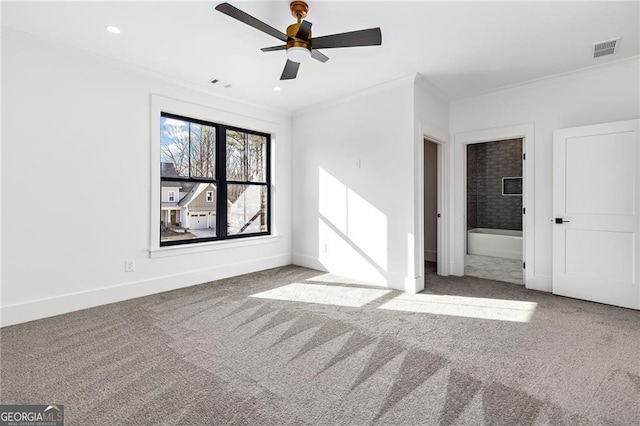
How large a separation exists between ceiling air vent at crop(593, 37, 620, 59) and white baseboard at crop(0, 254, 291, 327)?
4.79 metres

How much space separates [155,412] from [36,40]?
135 inches

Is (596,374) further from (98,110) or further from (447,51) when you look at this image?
(98,110)

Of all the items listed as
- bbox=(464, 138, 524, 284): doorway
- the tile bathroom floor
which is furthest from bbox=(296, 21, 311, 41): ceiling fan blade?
bbox=(464, 138, 524, 284): doorway

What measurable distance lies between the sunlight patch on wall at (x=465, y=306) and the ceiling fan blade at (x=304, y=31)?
105 inches

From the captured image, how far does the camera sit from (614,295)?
335 cm

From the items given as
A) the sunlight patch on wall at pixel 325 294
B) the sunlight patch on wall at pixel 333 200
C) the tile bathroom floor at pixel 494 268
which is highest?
the sunlight patch on wall at pixel 333 200

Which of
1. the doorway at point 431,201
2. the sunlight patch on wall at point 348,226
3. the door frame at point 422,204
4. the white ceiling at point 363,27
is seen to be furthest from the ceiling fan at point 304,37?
the doorway at point 431,201

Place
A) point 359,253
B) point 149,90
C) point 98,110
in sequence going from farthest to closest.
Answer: point 359,253 < point 149,90 < point 98,110

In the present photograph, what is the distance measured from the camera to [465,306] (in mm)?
3340

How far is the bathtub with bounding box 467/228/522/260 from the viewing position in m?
5.93

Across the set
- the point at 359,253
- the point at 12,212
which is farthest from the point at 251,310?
the point at 12,212

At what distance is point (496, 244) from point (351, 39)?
5346mm

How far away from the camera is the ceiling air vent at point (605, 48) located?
2992 mm

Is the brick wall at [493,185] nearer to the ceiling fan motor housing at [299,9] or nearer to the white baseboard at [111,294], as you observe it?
the white baseboard at [111,294]
